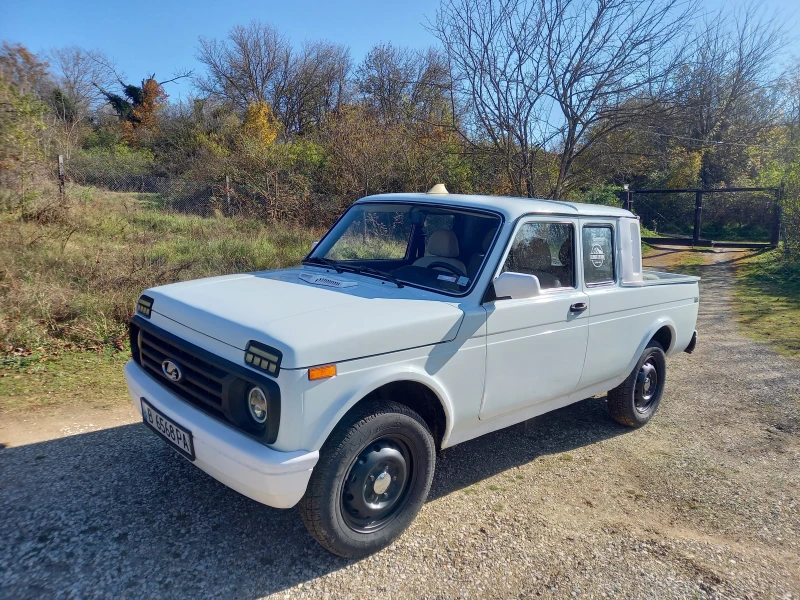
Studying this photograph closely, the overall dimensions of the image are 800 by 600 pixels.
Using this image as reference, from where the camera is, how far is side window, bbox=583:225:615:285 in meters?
4.30

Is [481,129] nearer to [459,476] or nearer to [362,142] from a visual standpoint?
[362,142]

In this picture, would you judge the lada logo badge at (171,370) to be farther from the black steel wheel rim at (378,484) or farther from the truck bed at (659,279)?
the truck bed at (659,279)

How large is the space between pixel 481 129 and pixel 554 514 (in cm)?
1200

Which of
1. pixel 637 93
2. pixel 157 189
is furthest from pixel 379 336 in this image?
pixel 157 189

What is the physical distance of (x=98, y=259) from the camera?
25.4 ft

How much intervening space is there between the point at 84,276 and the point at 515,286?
20.4 feet

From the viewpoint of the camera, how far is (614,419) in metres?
5.04

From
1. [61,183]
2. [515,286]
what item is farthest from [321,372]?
[61,183]

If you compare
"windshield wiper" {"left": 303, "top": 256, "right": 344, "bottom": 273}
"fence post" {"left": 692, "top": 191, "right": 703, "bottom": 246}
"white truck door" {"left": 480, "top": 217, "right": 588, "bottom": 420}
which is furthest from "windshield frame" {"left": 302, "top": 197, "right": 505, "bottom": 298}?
"fence post" {"left": 692, "top": 191, "right": 703, "bottom": 246}

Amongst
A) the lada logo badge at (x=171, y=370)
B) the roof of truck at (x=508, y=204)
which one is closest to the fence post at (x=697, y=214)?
the roof of truck at (x=508, y=204)

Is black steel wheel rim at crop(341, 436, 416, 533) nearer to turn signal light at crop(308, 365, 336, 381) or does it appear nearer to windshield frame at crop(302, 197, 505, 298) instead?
turn signal light at crop(308, 365, 336, 381)

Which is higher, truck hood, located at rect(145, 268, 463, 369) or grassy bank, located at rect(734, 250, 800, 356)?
truck hood, located at rect(145, 268, 463, 369)

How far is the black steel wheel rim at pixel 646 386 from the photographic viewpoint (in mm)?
5008

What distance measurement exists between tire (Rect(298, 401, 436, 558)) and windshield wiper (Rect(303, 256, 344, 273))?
4.56 ft
